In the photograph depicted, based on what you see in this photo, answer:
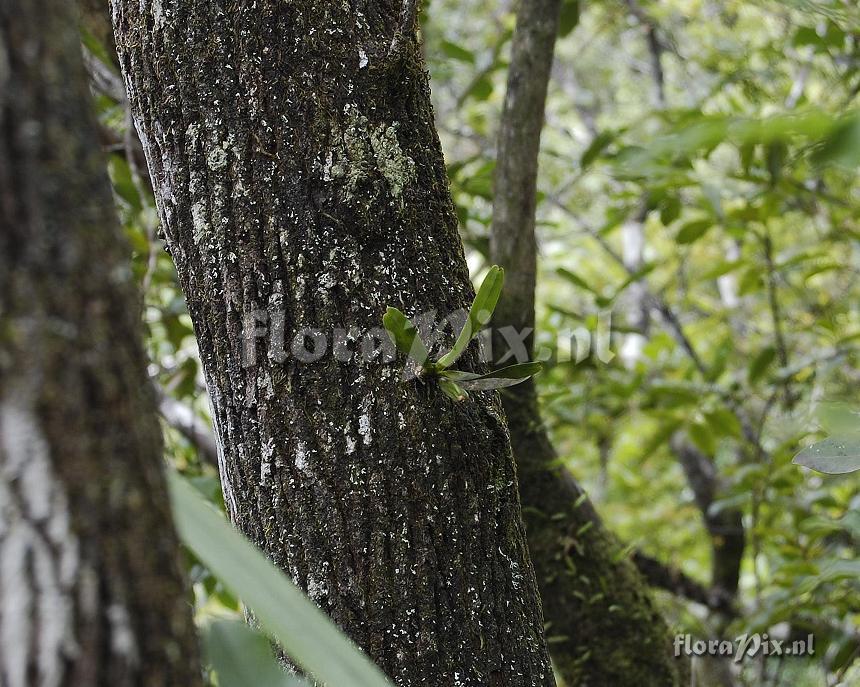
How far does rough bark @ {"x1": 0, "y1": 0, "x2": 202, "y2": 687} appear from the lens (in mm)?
258

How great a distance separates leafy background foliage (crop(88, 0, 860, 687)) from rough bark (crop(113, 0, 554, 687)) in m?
0.13

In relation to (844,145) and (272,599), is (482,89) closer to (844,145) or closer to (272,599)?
(844,145)

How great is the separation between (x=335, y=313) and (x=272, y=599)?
11.3 inches

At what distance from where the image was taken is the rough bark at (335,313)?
1.89ft

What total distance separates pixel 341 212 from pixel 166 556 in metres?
0.36

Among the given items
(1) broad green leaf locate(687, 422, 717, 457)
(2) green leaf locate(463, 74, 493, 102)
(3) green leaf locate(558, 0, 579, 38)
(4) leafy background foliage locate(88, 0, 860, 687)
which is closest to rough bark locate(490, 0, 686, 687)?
(4) leafy background foliage locate(88, 0, 860, 687)

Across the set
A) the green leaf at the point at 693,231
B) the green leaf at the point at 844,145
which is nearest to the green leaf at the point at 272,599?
the green leaf at the point at 844,145

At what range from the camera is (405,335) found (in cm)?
55

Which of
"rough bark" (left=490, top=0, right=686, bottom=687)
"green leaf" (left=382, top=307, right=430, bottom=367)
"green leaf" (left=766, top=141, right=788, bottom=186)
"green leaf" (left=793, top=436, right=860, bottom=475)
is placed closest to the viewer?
"green leaf" (left=382, top=307, right=430, bottom=367)

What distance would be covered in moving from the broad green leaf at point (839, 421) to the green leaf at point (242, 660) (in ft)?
1.73

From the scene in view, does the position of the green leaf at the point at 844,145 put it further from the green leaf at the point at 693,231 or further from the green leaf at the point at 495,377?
the green leaf at the point at 693,231

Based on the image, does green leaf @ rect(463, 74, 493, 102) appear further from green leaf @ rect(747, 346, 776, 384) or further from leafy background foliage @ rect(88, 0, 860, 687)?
green leaf @ rect(747, 346, 776, 384)

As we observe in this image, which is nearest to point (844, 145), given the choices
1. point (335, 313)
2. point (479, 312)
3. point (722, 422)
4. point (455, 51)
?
point (479, 312)

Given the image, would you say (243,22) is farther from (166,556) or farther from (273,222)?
(166,556)
